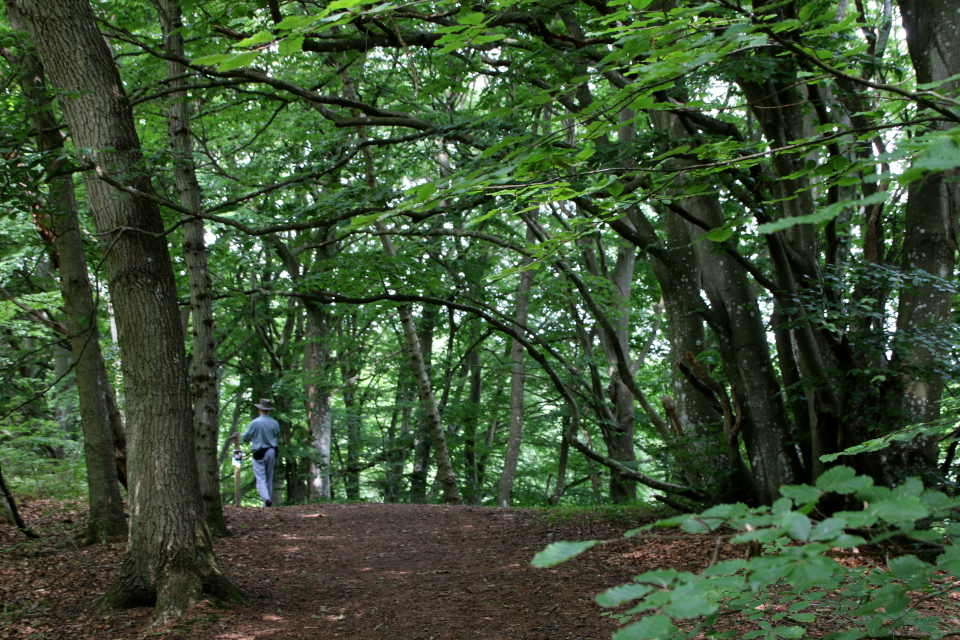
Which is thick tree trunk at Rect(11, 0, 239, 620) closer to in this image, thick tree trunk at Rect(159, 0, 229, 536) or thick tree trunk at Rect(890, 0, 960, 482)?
thick tree trunk at Rect(159, 0, 229, 536)

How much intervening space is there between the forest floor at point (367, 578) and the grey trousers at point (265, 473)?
2.29m

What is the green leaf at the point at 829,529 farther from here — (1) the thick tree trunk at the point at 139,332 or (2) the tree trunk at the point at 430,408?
(2) the tree trunk at the point at 430,408

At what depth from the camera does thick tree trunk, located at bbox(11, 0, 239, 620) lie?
169 inches

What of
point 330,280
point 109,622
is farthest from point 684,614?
point 330,280

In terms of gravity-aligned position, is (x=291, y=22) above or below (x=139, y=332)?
above

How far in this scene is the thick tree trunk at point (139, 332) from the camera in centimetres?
429

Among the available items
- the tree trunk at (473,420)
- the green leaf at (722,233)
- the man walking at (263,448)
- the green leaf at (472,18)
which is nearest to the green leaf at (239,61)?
the green leaf at (472,18)

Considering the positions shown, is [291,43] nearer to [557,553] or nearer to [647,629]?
[557,553]

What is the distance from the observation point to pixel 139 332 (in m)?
4.40

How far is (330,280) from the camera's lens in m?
7.46

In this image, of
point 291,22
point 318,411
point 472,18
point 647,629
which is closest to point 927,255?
point 472,18

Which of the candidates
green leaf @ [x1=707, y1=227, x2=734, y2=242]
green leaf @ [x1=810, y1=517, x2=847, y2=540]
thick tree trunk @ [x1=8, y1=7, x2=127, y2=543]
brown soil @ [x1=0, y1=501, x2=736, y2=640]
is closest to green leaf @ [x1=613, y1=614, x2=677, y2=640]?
green leaf @ [x1=810, y1=517, x2=847, y2=540]

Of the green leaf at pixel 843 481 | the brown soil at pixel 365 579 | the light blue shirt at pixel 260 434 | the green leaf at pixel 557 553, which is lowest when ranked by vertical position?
the brown soil at pixel 365 579

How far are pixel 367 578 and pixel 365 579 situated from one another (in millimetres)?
41
